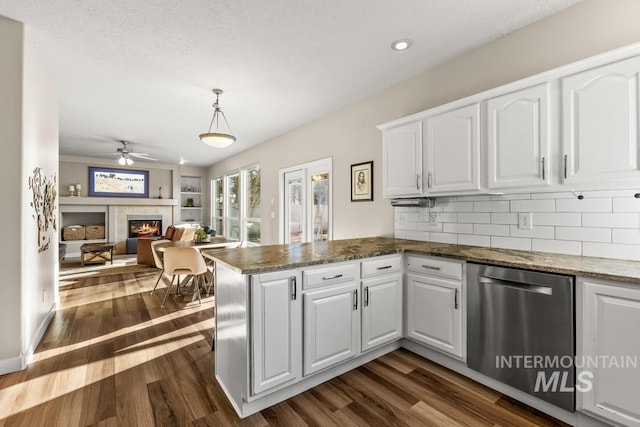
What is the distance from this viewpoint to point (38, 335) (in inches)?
105

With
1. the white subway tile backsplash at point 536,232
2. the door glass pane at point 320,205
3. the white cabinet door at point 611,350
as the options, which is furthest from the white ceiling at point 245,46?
the white cabinet door at point 611,350

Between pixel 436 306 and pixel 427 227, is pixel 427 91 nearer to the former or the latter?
pixel 427 227

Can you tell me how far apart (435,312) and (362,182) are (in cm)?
184

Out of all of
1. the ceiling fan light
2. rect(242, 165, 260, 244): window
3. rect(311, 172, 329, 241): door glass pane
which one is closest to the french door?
rect(311, 172, 329, 241): door glass pane

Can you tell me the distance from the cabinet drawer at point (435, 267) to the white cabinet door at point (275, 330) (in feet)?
3.49

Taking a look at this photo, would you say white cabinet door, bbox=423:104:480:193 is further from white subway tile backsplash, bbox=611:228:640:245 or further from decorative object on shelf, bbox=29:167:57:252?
decorative object on shelf, bbox=29:167:57:252

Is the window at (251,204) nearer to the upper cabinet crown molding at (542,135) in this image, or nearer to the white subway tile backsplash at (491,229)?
the upper cabinet crown molding at (542,135)

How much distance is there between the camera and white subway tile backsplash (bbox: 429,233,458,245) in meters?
2.72

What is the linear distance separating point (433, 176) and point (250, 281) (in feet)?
5.79

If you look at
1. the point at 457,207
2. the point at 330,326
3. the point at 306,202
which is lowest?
the point at 330,326

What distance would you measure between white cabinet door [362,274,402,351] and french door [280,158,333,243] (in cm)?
189

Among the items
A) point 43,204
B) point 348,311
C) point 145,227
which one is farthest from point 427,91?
point 145,227

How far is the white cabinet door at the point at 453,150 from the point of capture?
7.38 ft

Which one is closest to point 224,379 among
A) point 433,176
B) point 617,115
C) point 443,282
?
point 443,282
